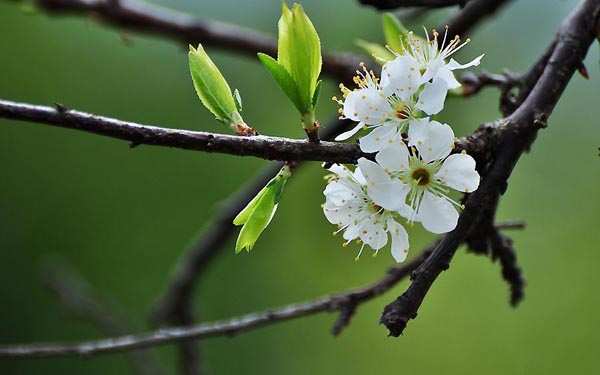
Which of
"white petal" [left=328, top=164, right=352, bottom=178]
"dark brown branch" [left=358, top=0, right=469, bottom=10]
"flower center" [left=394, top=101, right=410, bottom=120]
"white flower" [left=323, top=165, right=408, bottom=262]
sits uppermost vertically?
"dark brown branch" [left=358, top=0, right=469, bottom=10]

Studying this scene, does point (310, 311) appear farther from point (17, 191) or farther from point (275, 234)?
point (17, 191)

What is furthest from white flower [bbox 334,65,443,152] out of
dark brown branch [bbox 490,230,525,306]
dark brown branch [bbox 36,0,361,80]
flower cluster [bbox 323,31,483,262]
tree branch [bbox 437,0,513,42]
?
dark brown branch [bbox 36,0,361,80]

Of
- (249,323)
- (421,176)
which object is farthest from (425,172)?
(249,323)

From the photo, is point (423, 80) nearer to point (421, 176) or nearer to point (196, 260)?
point (421, 176)

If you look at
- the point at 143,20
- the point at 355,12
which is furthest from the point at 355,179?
the point at 355,12

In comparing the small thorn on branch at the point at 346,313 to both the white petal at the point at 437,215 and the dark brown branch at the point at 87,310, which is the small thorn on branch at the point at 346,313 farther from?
the dark brown branch at the point at 87,310

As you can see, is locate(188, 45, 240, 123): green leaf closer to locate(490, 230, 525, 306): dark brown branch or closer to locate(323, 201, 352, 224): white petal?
locate(323, 201, 352, 224): white petal
